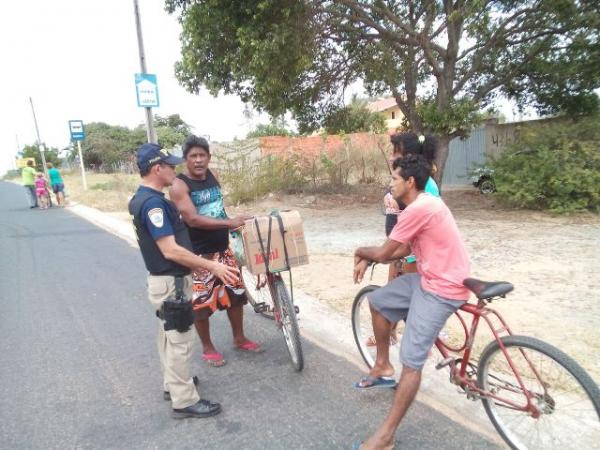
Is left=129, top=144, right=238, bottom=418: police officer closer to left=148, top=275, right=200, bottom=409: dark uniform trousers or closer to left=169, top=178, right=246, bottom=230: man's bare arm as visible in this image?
left=148, top=275, right=200, bottom=409: dark uniform trousers

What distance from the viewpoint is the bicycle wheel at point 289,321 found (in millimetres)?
3312

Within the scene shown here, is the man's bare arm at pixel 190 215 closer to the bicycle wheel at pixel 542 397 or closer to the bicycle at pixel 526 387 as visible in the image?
the bicycle at pixel 526 387

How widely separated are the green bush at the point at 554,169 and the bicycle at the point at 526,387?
23.3 ft

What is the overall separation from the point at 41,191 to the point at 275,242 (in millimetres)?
16709

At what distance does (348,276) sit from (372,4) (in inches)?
259

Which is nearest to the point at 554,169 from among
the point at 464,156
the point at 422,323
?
the point at 422,323

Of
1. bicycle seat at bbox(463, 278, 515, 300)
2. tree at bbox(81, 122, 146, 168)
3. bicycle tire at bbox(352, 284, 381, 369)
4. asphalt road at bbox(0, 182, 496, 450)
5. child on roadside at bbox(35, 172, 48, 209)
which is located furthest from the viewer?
tree at bbox(81, 122, 146, 168)

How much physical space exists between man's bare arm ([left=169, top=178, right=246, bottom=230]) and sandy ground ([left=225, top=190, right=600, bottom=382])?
1820mm

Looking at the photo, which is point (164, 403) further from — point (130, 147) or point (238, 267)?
point (130, 147)

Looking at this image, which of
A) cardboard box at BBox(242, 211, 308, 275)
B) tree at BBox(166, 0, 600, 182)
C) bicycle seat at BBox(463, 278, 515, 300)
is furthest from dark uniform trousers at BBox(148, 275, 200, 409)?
tree at BBox(166, 0, 600, 182)

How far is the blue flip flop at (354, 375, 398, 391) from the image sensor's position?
3.02 metres

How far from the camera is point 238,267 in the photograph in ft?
12.6

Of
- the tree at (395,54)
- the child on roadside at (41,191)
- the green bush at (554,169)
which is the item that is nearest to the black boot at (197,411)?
the tree at (395,54)

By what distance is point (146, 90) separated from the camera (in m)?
8.64
